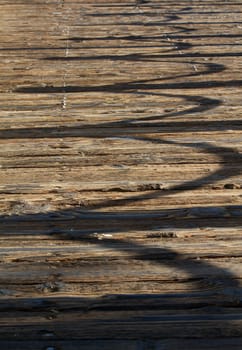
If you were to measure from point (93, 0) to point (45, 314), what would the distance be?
6.60 metres

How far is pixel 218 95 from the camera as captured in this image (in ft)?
14.6

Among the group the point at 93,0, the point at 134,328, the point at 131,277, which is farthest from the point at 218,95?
the point at 93,0

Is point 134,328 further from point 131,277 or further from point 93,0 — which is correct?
point 93,0

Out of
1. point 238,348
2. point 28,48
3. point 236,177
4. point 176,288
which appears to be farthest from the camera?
point 28,48

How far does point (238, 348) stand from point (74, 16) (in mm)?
5856

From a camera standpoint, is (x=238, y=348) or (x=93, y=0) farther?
(x=93, y=0)

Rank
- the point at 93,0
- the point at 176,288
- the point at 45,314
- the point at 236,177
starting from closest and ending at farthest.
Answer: the point at 45,314
the point at 176,288
the point at 236,177
the point at 93,0

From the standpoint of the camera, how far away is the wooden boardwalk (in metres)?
2.05

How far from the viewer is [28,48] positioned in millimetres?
5930

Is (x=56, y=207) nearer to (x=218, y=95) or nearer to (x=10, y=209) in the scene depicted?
(x=10, y=209)

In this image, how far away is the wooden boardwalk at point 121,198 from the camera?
6.73 feet

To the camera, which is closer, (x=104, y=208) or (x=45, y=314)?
(x=45, y=314)

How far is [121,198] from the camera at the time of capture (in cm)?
292

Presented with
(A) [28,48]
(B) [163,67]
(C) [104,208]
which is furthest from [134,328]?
(A) [28,48]
